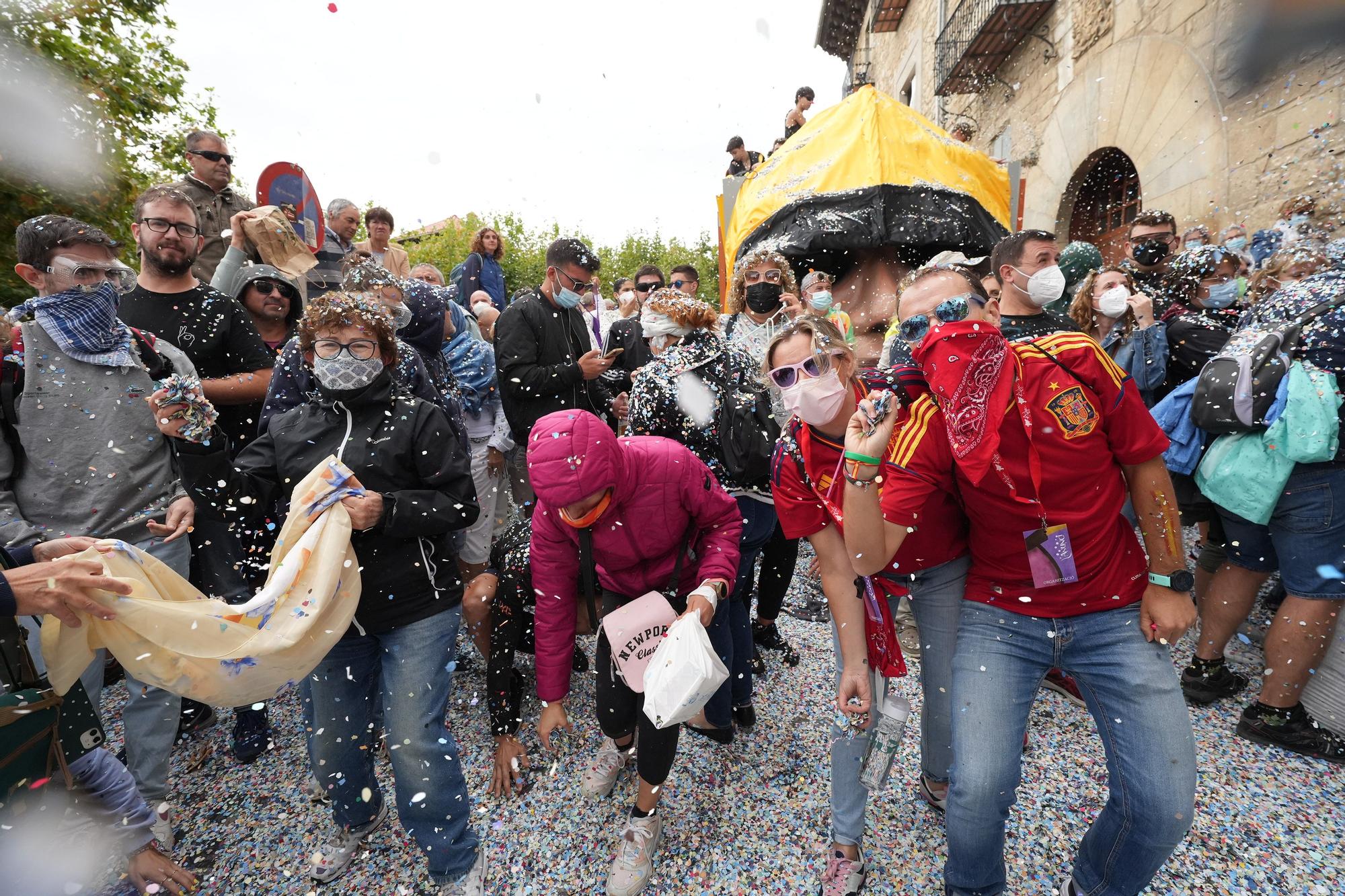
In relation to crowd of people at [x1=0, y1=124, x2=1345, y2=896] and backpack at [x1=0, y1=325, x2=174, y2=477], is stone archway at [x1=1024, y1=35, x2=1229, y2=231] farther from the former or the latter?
backpack at [x1=0, y1=325, x2=174, y2=477]

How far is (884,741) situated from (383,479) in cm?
200

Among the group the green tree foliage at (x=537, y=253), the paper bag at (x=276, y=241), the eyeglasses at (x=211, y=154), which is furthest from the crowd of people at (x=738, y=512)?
the green tree foliage at (x=537, y=253)

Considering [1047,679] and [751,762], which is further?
[1047,679]

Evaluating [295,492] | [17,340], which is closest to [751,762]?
[295,492]

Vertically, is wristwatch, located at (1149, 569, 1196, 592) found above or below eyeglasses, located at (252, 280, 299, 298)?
below

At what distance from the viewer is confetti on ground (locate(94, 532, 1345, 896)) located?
2.09m

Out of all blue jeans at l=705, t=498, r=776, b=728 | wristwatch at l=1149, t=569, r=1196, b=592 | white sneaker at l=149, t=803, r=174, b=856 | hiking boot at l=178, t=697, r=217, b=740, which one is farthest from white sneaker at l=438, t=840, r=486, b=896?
Result: wristwatch at l=1149, t=569, r=1196, b=592

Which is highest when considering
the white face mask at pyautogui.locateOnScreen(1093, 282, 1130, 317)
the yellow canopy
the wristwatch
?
the yellow canopy

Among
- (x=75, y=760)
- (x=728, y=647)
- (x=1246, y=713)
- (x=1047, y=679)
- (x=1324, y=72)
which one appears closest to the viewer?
(x=75, y=760)

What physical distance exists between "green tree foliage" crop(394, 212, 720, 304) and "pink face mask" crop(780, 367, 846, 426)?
Answer: 19.1m

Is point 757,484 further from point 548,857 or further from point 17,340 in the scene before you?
point 17,340

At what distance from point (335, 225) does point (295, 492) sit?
13.8 ft

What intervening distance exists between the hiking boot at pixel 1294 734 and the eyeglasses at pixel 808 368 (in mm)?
2796

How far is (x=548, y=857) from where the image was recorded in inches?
89.8
